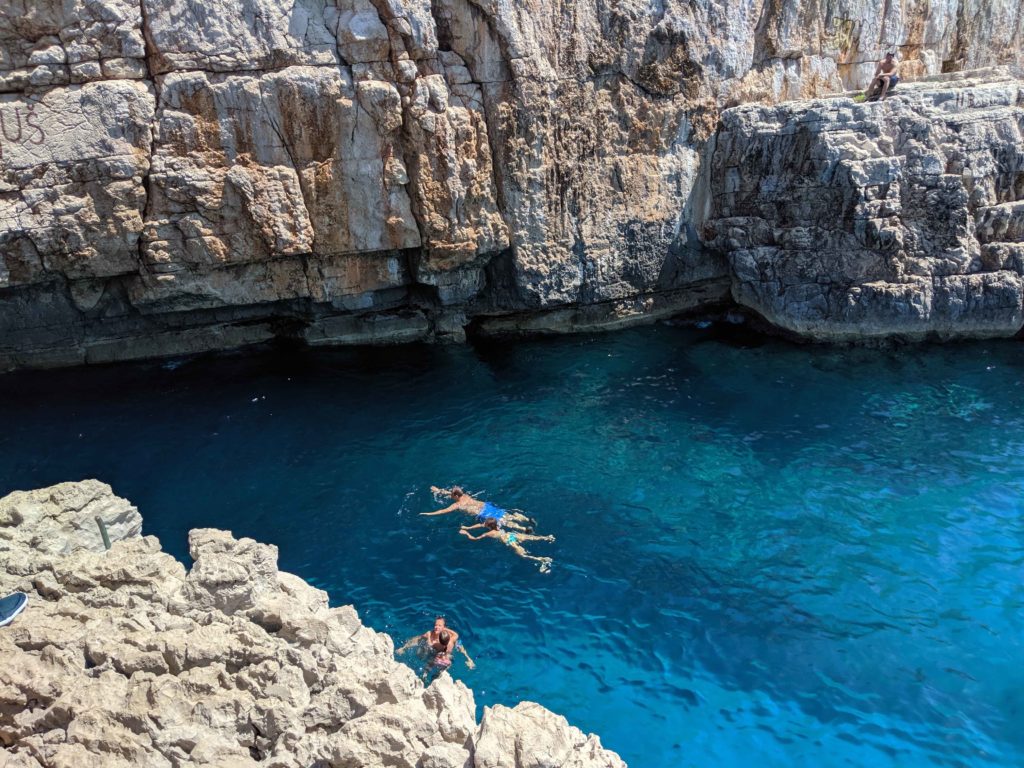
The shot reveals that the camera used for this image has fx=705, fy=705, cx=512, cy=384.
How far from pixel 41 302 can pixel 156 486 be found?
22.1 feet

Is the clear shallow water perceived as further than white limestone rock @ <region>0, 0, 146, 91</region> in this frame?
No

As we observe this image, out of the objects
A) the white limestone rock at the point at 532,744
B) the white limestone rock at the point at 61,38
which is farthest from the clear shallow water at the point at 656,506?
the white limestone rock at the point at 61,38

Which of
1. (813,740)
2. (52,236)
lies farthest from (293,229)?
(813,740)

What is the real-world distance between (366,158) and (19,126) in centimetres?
667

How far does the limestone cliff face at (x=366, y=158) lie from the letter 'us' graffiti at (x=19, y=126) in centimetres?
4

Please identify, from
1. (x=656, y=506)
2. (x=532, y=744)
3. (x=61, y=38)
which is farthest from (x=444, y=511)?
(x=61, y=38)

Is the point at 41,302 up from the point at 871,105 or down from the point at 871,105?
down

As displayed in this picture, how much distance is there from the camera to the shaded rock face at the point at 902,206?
17266 mm

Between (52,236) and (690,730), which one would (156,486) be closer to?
(52,236)

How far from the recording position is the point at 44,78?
13578 millimetres

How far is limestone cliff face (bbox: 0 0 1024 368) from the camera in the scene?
14.1m

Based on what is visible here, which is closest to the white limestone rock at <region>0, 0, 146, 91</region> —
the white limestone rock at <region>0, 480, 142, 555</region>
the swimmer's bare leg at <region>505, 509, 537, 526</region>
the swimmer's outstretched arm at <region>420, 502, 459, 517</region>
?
the white limestone rock at <region>0, 480, 142, 555</region>

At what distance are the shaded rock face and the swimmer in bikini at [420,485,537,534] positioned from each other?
10.5m

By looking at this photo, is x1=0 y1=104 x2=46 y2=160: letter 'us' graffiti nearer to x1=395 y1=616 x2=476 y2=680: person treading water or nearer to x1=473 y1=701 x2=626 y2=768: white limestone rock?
x1=395 y1=616 x2=476 y2=680: person treading water
